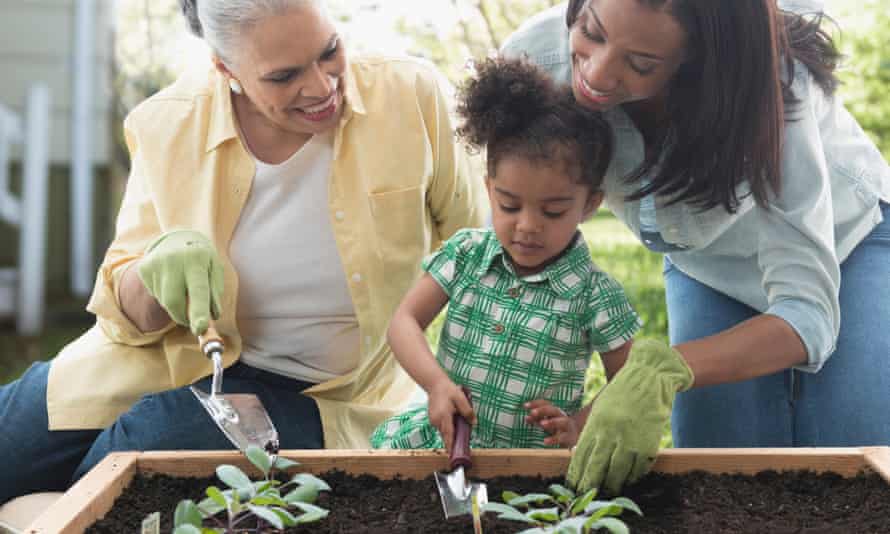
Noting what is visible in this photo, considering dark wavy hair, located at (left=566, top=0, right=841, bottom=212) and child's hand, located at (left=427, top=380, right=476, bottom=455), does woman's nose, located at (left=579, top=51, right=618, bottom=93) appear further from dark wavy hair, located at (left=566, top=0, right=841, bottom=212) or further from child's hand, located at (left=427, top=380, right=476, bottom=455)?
child's hand, located at (left=427, top=380, right=476, bottom=455)

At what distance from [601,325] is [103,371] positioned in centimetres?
97

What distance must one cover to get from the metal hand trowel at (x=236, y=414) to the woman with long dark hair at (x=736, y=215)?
483 millimetres

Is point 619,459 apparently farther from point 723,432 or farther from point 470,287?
point 723,432

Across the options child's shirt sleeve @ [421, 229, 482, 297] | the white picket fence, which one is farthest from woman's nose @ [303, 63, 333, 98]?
the white picket fence

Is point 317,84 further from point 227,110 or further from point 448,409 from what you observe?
point 448,409

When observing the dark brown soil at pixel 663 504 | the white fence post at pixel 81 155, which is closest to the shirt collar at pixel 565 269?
the dark brown soil at pixel 663 504

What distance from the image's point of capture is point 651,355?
1.46m

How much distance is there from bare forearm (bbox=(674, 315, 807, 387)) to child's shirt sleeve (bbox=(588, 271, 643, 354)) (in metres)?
0.13

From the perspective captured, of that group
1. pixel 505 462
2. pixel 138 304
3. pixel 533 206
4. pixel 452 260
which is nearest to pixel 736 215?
pixel 533 206

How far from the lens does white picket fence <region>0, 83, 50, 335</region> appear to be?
433cm

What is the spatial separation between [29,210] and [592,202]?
3365 millimetres

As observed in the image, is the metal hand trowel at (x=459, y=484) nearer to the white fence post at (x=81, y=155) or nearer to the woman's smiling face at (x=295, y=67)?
the woman's smiling face at (x=295, y=67)

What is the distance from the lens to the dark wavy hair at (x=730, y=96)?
4.74ft

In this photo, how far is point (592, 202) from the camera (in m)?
1.69
